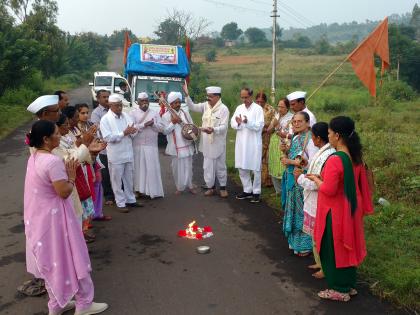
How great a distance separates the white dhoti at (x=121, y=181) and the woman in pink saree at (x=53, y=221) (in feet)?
9.96

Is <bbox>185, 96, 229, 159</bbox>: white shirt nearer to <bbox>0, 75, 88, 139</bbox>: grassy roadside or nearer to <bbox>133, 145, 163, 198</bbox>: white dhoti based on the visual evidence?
<bbox>133, 145, 163, 198</bbox>: white dhoti

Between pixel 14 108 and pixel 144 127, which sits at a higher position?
pixel 14 108

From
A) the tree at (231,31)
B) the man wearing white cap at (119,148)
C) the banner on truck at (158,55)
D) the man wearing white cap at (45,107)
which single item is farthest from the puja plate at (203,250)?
the tree at (231,31)

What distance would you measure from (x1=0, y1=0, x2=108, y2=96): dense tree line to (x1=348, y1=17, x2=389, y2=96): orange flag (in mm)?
14314

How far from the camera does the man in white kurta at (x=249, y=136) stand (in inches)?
278

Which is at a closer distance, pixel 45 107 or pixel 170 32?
pixel 45 107

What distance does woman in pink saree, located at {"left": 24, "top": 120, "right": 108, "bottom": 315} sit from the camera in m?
3.44

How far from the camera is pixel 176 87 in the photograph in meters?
12.9

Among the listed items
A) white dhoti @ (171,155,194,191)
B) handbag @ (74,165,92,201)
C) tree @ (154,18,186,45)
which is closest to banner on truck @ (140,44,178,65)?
white dhoti @ (171,155,194,191)

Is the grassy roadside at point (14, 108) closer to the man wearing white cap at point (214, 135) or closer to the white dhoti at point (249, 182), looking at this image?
the man wearing white cap at point (214, 135)

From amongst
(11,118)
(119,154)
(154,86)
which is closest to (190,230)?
(119,154)

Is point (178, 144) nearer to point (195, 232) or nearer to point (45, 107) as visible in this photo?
point (195, 232)

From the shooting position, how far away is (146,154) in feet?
23.9

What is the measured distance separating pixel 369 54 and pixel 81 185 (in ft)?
14.4
